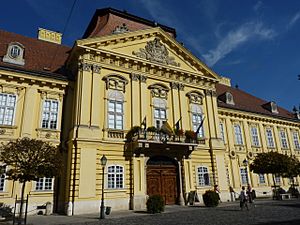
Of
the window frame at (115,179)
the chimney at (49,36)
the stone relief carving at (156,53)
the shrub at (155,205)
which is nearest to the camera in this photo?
the shrub at (155,205)

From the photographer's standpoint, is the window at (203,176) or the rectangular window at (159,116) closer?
the rectangular window at (159,116)

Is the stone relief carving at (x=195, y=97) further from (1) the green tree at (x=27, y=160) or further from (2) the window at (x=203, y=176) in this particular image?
(1) the green tree at (x=27, y=160)

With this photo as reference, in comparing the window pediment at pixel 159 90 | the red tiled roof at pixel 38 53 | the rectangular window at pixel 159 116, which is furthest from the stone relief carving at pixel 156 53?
the red tiled roof at pixel 38 53

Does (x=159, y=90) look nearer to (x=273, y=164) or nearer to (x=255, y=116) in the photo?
(x=273, y=164)

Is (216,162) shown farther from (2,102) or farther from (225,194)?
(2,102)

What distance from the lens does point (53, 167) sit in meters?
13.5

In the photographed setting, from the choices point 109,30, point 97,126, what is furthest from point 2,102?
point 109,30

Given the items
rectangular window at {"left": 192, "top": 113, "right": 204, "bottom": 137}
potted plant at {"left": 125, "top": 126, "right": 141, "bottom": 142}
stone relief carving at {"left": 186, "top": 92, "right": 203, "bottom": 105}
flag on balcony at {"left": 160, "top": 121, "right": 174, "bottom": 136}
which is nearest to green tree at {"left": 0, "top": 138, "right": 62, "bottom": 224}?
potted plant at {"left": 125, "top": 126, "right": 141, "bottom": 142}

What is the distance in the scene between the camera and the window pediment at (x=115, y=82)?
20.3 metres

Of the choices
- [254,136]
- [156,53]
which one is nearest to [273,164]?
[254,136]

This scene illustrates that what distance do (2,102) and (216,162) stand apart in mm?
18077

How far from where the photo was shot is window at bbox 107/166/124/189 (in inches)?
713

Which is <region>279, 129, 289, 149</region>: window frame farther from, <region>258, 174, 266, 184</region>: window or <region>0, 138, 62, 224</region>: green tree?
<region>0, 138, 62, 224</region>: green tree

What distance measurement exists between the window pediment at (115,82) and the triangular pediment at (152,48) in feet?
6.39
